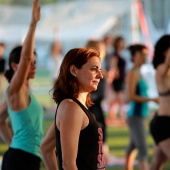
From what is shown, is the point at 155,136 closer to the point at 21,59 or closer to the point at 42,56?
the point at 21,59

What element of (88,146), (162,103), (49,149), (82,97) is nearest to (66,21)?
(162,103)

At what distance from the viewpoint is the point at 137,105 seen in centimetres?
820

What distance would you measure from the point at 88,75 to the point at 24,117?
4.04 ft

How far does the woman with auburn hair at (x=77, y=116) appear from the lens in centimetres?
370

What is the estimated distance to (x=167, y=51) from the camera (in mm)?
6738

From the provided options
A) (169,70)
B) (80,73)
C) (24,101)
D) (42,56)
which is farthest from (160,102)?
(42,56)

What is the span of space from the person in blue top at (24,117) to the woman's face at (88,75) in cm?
112

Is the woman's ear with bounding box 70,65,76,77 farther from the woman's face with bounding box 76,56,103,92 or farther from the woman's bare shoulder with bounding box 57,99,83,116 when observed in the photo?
the woman's bare shoulder with bounding box 57,99,83,116

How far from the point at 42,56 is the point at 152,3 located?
1080cm

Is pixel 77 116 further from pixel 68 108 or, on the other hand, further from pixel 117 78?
A: pixel 117 78

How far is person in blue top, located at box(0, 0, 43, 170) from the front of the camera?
4.96m

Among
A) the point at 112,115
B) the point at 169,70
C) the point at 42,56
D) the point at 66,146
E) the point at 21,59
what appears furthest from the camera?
the point at 42,56

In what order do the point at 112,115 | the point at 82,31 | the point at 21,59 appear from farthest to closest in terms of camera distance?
the point at 82,31 → the point at 112,115 → the point at 21,59

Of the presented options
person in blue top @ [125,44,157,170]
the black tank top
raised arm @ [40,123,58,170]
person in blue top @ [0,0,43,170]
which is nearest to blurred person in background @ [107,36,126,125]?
person in blue top @ [125,44,157,170]
